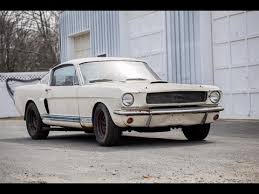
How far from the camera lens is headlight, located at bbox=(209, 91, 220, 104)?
8.77 meters

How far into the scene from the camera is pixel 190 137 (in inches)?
370

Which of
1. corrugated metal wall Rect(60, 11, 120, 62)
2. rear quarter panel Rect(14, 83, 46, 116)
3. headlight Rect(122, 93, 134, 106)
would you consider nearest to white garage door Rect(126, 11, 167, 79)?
corrugated metal wall Rect(60, 11, 120, 62)

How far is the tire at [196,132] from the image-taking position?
9.15 meters

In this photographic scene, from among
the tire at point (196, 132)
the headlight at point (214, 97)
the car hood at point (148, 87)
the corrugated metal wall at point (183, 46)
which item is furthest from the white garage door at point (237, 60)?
the car hood at point (148, 87)

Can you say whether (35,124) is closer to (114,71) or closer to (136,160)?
(114,71)

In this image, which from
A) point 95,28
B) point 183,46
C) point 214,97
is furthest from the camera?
point 95,28

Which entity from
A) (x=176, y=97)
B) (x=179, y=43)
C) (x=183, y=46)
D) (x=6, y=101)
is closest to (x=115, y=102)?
(x=176, y=97)

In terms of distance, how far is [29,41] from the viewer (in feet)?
128

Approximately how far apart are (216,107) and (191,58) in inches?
247

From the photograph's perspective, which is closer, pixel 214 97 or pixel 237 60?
pixel 214 97

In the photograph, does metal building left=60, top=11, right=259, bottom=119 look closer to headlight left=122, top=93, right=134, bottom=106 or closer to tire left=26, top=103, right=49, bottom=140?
tire left=26, top=103, right=49, bottom=140

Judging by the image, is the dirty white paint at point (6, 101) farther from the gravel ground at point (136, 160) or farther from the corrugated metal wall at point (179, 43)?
the gravel ground at point (136, 160)

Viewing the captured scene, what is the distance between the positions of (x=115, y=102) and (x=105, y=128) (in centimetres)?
53

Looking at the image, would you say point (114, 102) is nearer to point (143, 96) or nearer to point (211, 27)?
point (143, 96)
